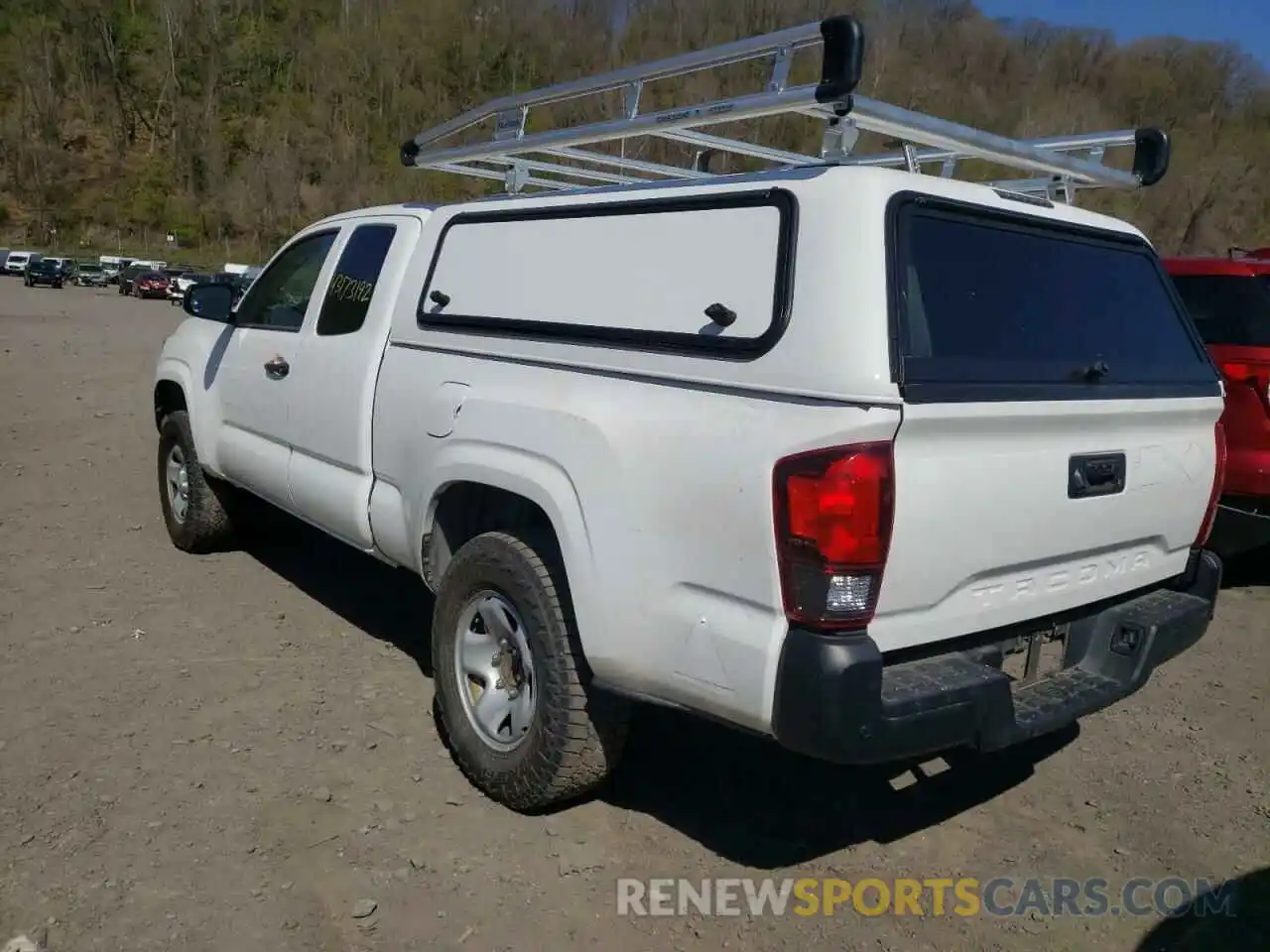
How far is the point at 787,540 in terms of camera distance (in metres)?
2.44

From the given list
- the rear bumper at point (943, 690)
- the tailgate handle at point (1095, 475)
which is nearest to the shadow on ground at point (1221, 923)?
the rear bumper at point (943, 690)

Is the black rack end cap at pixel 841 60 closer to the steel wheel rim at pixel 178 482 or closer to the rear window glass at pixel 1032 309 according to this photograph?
the rear window glass at pixel 1032 309

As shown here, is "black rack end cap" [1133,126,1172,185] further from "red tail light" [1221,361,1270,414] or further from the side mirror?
the side mirror

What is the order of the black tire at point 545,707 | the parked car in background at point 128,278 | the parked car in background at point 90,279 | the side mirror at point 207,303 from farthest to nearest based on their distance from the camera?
1. the parked car in background at point 90,279
2. the parked car in background at point 128,278
3. the side mirror at point 207,303
4. the black tire at point 545,707

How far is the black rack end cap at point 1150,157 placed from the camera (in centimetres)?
375

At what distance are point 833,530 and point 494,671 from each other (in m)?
1.45

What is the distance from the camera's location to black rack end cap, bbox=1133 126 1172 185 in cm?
375

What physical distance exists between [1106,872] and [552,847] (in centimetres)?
169

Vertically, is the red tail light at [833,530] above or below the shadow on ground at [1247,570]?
above

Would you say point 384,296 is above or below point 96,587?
above

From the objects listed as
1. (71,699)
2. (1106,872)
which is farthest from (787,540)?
(71,699)

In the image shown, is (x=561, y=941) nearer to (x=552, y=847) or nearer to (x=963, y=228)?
(x=552, y=847)

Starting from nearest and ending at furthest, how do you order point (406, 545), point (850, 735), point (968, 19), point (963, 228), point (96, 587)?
point (850, 735) → point (963, 228) → point (406, 545) → point (96, 587) → point (968, 19)

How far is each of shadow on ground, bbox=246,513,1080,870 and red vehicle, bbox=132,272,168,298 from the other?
1695 inches
